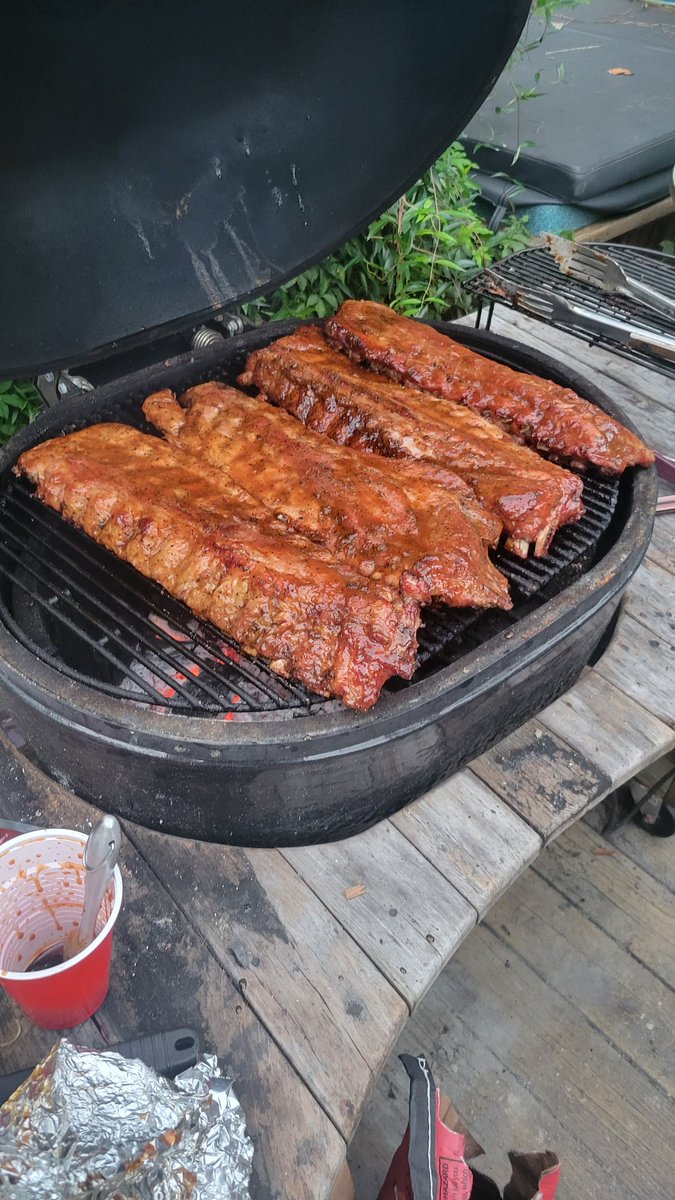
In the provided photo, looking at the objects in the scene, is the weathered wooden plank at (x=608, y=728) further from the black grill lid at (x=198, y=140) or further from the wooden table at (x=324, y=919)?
the black grill lid at (x=198, y=140)

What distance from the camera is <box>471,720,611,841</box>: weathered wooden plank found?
2.38m

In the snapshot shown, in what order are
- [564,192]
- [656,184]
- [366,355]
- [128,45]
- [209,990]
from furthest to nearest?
[656,184] < [564,192] < [366,355] < [128,45] < [209,990]

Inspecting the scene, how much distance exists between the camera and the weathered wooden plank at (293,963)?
1.85 m

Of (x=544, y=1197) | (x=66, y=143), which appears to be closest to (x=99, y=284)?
(x=66, y=143)

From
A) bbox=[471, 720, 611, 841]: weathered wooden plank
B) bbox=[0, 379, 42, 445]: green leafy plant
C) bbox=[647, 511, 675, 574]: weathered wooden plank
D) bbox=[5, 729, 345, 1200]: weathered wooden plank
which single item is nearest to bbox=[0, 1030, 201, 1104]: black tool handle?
bbox=[5, 729, 345, 1200]: weathered wooden plank

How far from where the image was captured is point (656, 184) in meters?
5.76

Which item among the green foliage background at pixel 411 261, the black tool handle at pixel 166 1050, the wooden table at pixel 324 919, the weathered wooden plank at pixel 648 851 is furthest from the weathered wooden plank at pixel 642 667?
the green foliage background at pixel 411 261

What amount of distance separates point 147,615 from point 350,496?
78 centimetres

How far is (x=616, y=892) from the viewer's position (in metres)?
3.24

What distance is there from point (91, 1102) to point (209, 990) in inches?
21.9

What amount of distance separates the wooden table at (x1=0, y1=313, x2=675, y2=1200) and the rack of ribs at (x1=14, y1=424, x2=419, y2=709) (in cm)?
62

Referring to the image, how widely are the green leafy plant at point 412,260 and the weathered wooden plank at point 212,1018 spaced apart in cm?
326

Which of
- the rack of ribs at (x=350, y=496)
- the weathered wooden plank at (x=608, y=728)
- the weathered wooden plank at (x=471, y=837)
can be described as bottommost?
the weathered wooden plank at (x=471, y=837)

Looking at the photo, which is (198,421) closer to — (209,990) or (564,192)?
(209,990)
